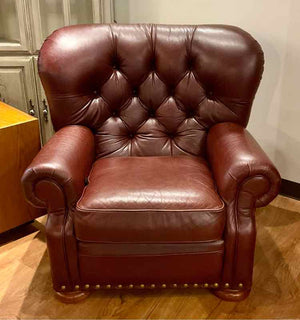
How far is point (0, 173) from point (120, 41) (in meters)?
0.78

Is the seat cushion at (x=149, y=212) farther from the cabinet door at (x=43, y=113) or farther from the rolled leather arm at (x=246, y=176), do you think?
the cabinet door at (x=43, y=113)

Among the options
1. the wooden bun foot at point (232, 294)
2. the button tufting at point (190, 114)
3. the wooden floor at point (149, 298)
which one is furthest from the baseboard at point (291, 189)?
the wooden bun foot at point (232, 294)

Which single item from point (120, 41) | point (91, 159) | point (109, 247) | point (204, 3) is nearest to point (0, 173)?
point (91, 159)

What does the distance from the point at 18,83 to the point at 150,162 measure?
969mm

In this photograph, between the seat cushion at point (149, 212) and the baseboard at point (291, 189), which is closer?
the seat cushion at point (149, 212)

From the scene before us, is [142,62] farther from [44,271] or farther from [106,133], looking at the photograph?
[44,271]

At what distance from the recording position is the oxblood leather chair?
1.36 meters

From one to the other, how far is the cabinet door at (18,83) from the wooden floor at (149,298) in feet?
2.60

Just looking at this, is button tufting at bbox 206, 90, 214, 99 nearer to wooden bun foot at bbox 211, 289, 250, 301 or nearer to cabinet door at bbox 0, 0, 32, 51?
wooden bun foot at bbox 211, 289, 250, 301

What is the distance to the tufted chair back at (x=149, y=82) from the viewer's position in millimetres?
1697

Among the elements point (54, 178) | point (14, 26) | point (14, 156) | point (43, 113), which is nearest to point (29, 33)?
point (14, 26)

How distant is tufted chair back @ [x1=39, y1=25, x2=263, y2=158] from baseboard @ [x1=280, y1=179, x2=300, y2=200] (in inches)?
25.6

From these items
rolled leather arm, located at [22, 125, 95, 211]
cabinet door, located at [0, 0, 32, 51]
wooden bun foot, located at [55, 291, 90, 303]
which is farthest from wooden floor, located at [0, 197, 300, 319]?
cabinet door, located at [0, 0, 32, 51]

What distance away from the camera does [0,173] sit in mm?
1758
